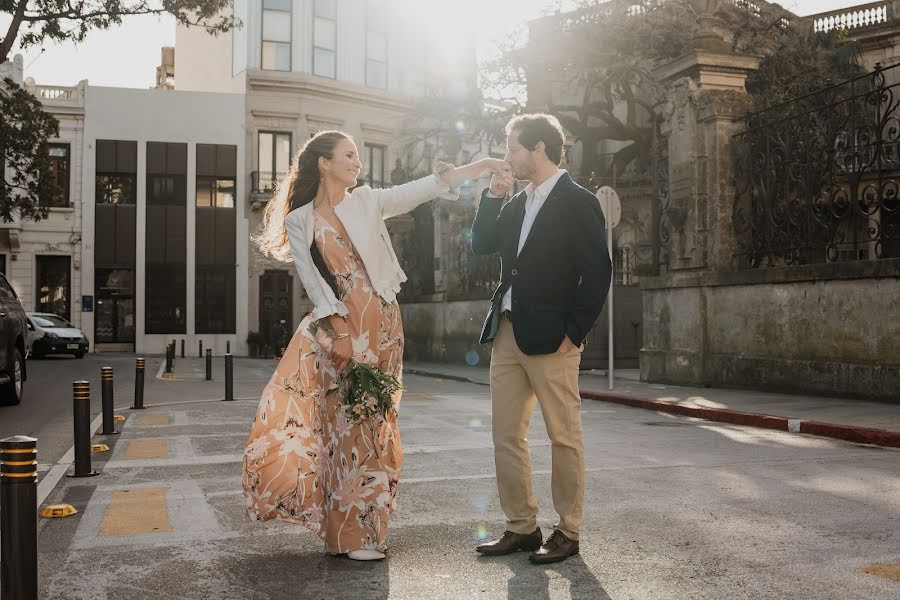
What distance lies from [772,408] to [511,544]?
735cm

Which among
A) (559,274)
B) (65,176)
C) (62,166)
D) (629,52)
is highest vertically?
(629,52)

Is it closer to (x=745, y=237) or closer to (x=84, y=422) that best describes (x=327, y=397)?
(x=84, y=422)

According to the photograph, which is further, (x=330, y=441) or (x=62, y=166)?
(x=62, y=166)

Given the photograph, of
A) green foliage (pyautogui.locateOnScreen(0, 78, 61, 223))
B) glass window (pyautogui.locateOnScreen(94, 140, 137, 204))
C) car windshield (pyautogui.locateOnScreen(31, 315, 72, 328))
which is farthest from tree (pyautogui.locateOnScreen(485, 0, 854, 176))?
glass window (pyautogui.locateOnScreen(94, 140, 137, 204))

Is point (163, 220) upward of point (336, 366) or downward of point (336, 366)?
upward

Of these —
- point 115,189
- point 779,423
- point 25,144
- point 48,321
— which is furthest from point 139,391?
point 115,189

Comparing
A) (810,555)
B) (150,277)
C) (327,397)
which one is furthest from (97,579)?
(150,277)

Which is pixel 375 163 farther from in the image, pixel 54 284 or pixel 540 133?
pixel 540 133

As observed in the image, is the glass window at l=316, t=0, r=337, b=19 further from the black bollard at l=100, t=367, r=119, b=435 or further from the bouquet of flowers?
the bouquet of flowers

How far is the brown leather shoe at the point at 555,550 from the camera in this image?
440 centimetres

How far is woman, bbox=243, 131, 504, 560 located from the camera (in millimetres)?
4570

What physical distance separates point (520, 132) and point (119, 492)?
3.87 meters

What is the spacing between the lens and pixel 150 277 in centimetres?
3741

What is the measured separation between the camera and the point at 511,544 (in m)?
4.58
